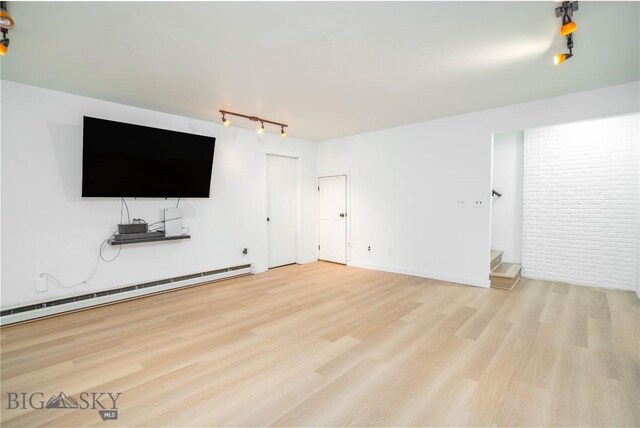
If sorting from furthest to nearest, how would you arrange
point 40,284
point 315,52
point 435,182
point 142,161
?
point 435,182, point 142,161, point 40,284, point 315,52

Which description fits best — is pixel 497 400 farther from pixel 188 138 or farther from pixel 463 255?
pixel 188 138

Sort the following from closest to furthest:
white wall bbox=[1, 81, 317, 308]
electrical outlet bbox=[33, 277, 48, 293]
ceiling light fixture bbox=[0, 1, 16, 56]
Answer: ceiling light fixture bbox=[0, 1, 16, 56] < white wall bbox=[1, 81, 317, 308] < electrical outlet bbox=[33, 277, 48, 293]

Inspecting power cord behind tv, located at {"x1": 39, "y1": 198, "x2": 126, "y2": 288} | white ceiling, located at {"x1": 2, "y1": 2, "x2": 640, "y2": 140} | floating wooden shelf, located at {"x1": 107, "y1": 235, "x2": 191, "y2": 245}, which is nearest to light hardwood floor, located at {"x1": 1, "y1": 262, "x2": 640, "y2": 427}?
power cord behind tv, located at {"x1": 39, "y1": 198, "x2": 126, "y2": 288}

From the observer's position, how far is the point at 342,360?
7.79ft

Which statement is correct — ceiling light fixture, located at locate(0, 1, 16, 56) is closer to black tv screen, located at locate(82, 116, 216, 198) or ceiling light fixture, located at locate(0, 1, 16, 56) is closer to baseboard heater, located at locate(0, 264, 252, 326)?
black tv screen, located at locate(82, 116, 216, 198)

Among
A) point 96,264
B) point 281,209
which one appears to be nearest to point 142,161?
point 96,264

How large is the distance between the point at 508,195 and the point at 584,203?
1.02 meters

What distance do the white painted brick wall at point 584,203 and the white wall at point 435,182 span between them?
1082 millimetres

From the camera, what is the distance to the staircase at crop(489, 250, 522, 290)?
13.8 ft

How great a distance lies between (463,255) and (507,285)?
0.71m

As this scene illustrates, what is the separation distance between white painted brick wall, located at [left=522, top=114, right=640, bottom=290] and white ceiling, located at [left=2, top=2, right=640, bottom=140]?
1350 millimetres

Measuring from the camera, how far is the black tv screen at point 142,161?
344cm

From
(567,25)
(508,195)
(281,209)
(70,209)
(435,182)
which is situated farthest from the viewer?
(281,209)

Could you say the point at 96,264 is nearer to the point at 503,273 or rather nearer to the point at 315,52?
the point at 315,52
